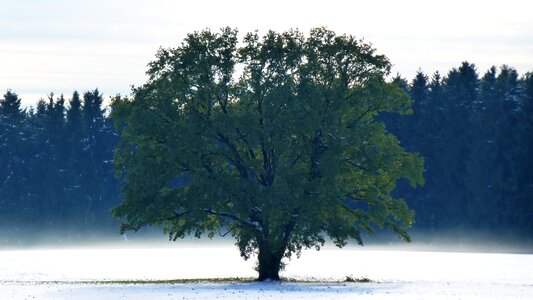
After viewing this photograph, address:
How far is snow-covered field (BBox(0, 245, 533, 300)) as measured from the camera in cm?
5428

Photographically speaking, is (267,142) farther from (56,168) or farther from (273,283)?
(56,168)

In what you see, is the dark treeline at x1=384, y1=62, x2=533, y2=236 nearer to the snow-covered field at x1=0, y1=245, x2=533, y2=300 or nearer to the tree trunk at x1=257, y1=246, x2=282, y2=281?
the snow-covered field at x1=0, y1=245, x2=533, y2=300

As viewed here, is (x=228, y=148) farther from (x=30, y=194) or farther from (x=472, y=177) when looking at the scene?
(x=30, y=194)

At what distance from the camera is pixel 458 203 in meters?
143

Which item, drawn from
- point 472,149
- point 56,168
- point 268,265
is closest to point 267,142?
point 268,265

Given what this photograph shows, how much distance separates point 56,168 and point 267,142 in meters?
101

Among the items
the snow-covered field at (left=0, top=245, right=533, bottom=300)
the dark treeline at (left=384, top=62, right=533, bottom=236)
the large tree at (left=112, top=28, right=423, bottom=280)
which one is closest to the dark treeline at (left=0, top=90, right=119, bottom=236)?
the dark treeline at (left=384, top=62, right=533, bottom=236)

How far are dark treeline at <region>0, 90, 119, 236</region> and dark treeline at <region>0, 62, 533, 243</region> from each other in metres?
0.14

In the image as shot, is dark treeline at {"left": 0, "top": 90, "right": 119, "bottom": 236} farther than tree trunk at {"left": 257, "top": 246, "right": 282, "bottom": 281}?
Yes

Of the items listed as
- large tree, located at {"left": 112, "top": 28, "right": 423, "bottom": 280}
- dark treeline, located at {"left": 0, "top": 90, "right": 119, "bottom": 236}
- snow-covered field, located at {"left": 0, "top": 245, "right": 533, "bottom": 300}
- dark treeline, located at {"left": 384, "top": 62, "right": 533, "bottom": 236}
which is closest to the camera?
snow-covered field, located at {"left": 0, "top": 245, "right": 533, "bottom": 300}

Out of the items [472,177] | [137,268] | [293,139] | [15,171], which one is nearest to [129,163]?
[293,139]

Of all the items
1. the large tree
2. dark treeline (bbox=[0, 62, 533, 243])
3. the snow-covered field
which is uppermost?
dark treeline (bbox=[0, 62, 533, 243])

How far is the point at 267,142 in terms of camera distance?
215ft

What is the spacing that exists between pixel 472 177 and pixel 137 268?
63.2 m
